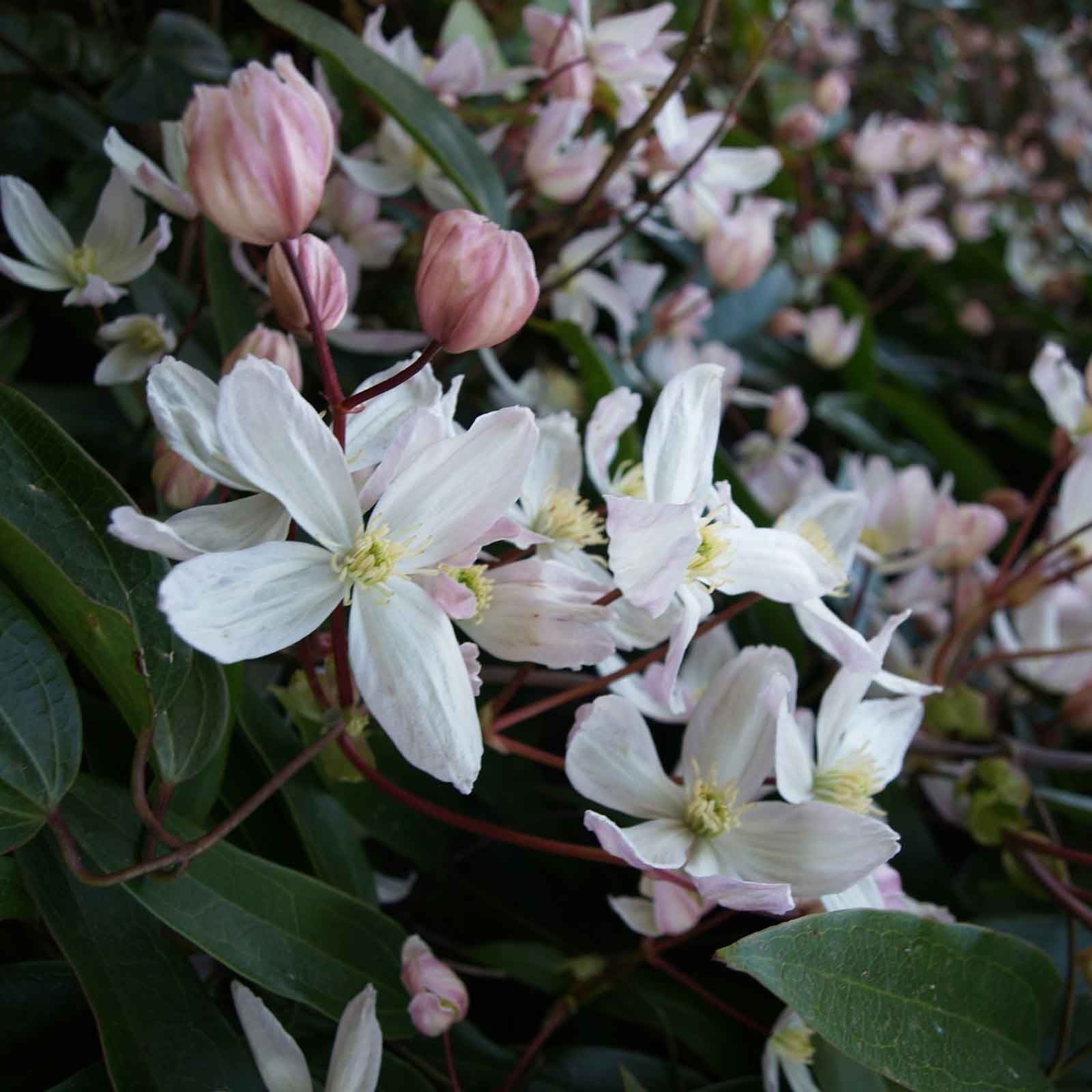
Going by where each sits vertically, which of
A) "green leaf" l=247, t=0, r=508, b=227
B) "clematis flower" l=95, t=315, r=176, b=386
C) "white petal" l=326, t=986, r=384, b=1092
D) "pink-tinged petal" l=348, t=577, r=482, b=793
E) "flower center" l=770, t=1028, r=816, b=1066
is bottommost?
"flower center" l=770, t=1028, r=816, b=1066

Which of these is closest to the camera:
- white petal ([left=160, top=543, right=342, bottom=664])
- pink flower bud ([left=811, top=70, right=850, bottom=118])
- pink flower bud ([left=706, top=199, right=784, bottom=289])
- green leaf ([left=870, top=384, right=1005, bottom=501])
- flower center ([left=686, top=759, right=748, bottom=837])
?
white petal ([left=160, top=543, right=342, bottom=664])

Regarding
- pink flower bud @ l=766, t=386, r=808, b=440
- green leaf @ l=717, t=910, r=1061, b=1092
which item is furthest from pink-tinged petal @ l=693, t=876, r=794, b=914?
pink flower bud @ l=766, t=386, r=808, b=440

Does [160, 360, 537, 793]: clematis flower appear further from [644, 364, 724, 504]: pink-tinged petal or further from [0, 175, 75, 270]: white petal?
[0, 175, 75, 270]: white petal

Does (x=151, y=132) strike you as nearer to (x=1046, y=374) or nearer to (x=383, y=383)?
(x=383, y=383)

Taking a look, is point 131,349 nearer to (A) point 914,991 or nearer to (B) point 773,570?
(B) point 773,570

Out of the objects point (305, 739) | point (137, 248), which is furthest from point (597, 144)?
point (305, 739)
